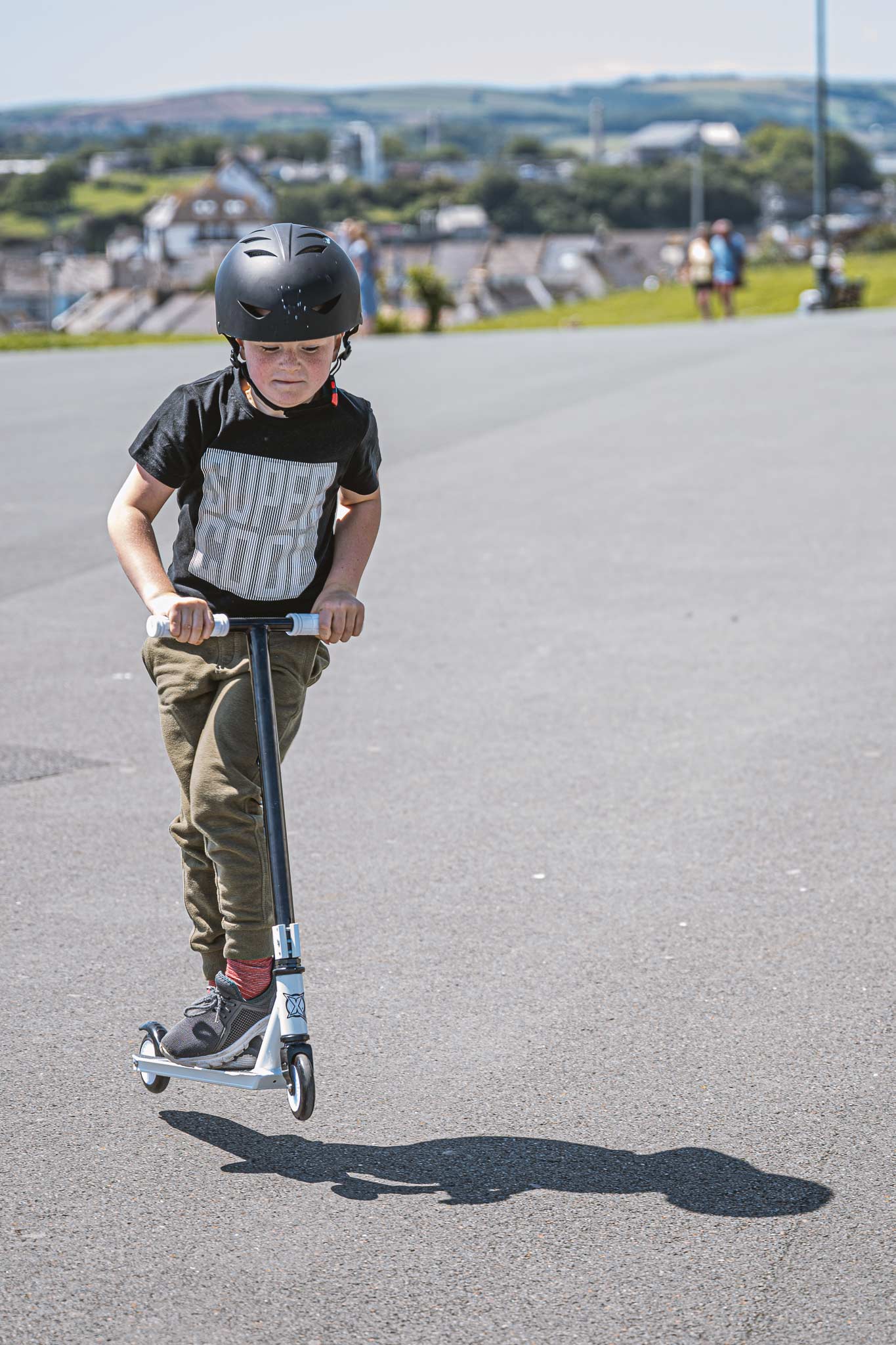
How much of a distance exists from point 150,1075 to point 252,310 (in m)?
1.53

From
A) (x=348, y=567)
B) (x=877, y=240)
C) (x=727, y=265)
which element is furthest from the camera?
(x=877, y=240)

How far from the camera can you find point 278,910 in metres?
3.38

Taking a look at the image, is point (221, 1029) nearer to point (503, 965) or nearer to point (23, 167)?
point (503, 965)

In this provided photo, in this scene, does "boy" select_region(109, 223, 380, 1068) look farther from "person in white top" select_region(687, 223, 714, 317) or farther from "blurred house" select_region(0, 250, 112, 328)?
"blurred house" select_region(0, 250, 112, 328)

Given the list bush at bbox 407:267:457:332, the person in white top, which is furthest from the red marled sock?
bush at bbox 407:267:457:332

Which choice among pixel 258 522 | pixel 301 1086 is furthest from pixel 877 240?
pixel 301 1086

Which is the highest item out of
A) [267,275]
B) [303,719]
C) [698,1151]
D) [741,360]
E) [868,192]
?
[267,275]

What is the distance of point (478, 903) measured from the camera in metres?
4.79

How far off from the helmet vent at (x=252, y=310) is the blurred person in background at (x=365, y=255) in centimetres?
2141

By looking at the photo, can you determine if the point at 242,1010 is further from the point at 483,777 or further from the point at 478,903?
the point at 483,777

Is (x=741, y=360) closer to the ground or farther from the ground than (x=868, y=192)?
farther from the ground

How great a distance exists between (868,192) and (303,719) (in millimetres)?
205602

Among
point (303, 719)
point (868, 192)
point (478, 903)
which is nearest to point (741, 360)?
point (303, 719)

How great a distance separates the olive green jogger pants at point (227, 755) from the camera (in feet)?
11.4
